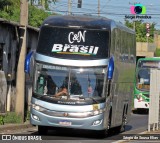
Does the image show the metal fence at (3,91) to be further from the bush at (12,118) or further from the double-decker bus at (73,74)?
the double-decker bus at (73,74)

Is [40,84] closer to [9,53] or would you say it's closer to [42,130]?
[42,130]

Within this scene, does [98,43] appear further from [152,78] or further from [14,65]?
[14,65]

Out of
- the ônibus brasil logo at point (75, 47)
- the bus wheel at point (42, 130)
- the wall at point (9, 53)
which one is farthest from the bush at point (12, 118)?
the ônibus brasil logo at point (75, 47)

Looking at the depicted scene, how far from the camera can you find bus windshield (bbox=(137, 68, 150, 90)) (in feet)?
151

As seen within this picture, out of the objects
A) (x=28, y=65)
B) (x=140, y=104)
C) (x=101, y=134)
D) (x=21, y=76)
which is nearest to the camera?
(x=28, y=65)

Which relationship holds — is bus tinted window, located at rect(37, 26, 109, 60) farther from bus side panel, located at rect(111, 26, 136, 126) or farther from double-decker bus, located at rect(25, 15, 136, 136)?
bus side panel, located at rect(111, 26, 136, 126)

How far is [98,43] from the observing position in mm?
23156

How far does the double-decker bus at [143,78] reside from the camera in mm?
45906

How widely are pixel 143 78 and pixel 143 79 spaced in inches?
2.5

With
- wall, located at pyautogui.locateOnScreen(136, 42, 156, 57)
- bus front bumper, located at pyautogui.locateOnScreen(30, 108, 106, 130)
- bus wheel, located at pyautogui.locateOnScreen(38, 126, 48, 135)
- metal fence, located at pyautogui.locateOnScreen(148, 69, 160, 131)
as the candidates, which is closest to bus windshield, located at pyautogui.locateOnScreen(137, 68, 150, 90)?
metal fence, located at pyautogui.locateOnScreen(148, 69, 160, 131)

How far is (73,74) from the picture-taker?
74.8 ft

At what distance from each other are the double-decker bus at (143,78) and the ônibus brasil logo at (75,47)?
2274cm

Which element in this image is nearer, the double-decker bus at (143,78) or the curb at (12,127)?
the curb at (12,127)

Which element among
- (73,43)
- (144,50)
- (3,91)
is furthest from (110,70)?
(144,50)
